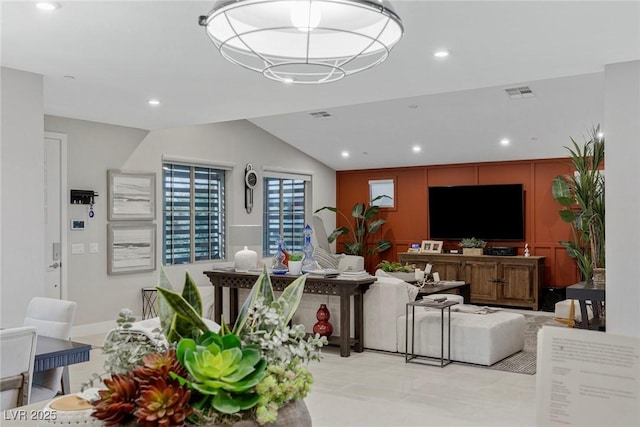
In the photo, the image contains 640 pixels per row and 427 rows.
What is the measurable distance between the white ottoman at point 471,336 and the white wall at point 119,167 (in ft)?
11.9

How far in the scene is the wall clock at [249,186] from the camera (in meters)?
9.32

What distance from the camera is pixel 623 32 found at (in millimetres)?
3578

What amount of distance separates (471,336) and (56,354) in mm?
3744

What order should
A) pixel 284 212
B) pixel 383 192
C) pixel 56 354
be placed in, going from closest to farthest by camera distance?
pixel 56 354, pixel 284 212, pixel 383 192

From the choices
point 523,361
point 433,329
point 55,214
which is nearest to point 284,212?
point 55,214

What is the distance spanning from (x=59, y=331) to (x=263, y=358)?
9.21ft

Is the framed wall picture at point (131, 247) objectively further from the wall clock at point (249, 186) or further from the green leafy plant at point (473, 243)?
the green leafy plant at point (473, 243)

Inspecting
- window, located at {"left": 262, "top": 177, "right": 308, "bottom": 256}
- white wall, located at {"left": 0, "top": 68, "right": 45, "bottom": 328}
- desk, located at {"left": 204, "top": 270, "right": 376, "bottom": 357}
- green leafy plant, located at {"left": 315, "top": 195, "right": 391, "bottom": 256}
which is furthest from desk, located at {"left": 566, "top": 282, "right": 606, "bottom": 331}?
window, located at {"left": 262, "top": 177, "right": 308, "bottom": 256}

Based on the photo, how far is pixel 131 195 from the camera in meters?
7.42

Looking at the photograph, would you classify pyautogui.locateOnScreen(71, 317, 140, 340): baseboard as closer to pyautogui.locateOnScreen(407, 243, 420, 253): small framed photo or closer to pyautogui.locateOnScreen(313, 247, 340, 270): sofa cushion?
pyautogui.locateOnScreen(313, 247, 340, 270): sofa cushion

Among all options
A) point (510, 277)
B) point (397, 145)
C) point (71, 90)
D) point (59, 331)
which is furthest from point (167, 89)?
point (510, 277)

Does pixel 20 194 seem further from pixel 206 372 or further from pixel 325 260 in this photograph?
pixel 325 260

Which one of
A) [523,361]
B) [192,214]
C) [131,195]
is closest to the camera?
[523,361]

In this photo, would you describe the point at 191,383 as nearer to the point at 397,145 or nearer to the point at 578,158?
the point at 578,158
